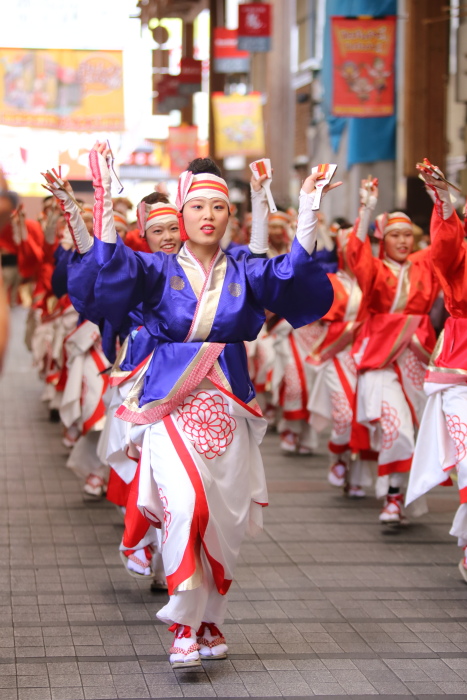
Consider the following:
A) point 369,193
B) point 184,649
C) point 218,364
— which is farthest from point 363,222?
point 184,649

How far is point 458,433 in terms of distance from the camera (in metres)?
6.49

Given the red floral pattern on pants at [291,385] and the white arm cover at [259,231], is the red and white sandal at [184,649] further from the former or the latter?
the red floral pattern on pants at [291,385]

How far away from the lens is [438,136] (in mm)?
15188

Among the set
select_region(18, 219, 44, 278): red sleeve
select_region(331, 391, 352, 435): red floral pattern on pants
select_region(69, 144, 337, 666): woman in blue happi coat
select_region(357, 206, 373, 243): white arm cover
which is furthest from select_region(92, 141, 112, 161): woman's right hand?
select_region(18, 219, 44, 278): red sleeve

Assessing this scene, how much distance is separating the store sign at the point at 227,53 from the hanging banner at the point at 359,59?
26.1 ft

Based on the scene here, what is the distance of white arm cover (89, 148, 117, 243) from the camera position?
514 cm

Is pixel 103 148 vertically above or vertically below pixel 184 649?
above

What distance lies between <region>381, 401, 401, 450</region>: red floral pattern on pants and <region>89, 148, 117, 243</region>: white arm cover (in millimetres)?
3306

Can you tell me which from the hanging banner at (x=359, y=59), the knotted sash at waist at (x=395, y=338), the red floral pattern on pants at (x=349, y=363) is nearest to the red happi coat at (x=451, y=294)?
the knotted sash at waist at (x=395, y=338)

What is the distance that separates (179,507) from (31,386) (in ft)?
39.0

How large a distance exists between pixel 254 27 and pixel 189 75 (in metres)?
6.11

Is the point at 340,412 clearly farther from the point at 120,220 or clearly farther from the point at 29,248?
the point at 29,248

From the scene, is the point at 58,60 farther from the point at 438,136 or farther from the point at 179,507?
the point at 179,507

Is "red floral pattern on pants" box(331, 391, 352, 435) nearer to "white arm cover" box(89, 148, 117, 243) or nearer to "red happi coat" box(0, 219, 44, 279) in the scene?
"red happi coat" box(0, 219, 44, 279)
